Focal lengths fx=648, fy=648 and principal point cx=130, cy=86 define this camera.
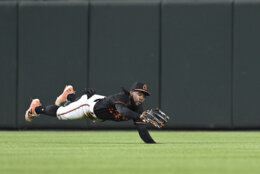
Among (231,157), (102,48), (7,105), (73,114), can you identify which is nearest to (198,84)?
(102,48)

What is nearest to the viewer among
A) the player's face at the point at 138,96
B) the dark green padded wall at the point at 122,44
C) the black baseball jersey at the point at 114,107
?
the player's face at the point at 138,96

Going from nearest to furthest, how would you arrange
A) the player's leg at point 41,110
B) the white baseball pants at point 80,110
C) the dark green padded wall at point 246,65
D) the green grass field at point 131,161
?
the green grass field at point 131,161
the white baseball pants at point 80,110
the player's leg at point 41,110
the dark green padded wall at point 246,65

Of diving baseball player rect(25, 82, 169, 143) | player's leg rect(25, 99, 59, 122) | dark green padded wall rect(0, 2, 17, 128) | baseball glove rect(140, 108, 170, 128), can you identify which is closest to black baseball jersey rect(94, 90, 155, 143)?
diving baseball player rect(25, 82, 169, 143)

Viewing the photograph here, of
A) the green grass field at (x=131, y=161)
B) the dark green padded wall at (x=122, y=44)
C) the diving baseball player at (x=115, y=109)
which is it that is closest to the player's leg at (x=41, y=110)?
the diving baseball player at (x=115, y=109)

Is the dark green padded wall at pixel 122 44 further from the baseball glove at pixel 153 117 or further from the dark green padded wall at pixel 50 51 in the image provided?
the baseball glove at pixel 153 117

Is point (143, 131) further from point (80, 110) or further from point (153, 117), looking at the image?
point (80, 110)

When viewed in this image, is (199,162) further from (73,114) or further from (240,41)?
(240,41)

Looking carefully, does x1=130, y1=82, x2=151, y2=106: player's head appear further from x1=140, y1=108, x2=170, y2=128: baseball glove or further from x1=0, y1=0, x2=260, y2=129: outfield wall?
x1=0, y1=0, x2=260, y2=129: outfield wall
